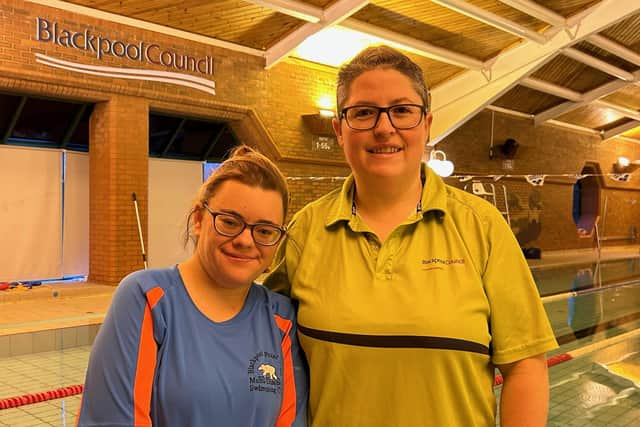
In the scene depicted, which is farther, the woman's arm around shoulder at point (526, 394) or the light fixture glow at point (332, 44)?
the light fixture glow at point (332, 44)

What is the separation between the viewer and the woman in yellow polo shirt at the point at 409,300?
1.18 m

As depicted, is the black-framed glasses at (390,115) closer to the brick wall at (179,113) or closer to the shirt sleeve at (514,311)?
the shirt sleeve at (514,311)

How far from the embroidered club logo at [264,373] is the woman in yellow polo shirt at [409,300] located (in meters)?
0.09

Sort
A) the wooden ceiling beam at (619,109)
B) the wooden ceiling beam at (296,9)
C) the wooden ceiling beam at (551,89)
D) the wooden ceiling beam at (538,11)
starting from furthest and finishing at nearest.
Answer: the wooden ceiling beam at (619,109), the wooden ceiling beam at (551,89), the wooden ceiling beam at (538,11), the wooden ceiling beam at (296,9)

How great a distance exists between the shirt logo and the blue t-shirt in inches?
14.3

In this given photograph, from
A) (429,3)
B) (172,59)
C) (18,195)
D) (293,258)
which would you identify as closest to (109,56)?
(172,59)

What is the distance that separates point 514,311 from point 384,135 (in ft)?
1.50

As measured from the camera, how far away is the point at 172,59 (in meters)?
8.76

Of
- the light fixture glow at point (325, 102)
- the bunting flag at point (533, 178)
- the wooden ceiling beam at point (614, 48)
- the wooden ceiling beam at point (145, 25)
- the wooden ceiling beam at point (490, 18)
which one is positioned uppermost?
the wooden ceiling beam at point (614, 48)

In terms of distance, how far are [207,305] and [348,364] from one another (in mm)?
326

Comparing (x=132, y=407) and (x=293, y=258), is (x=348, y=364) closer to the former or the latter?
(x=293, y=258)

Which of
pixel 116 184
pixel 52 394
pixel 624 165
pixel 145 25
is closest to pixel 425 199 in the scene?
pixel 52 394

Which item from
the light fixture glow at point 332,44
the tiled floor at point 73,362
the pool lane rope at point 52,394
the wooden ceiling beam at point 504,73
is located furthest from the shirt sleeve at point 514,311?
the wooden ceiling beam at point 504,73

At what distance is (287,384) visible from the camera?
4.18 feet
